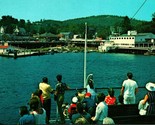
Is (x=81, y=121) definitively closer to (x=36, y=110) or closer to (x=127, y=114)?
(x=36, y=110)

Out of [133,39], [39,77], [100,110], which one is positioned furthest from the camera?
[133,39]

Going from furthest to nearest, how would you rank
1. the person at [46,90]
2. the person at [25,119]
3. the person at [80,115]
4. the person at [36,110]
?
1. the person at [46,90]
2. the person at [80,115]
3. the person at [36,110]
4. the person at [25,119]

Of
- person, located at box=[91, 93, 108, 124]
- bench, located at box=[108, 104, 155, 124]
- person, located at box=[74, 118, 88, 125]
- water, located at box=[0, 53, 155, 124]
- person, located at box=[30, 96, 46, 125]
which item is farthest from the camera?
water, located at box=[0, 53, 155, 124]

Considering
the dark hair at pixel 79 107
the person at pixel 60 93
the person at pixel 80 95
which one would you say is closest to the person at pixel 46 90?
the person at pixel 60 93

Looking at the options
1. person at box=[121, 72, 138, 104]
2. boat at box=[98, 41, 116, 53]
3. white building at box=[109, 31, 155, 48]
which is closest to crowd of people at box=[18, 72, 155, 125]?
person at box=[121, 72, 138, 104]

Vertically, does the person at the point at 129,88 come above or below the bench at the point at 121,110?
above

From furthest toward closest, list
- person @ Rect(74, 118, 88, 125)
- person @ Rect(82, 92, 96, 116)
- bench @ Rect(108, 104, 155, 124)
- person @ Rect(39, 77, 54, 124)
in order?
person @ Rect(39, 77, 54, 124) < person @ Rect(82, 92, 96, 116) < bench @ Rect(108, 104, 155, 124) < person @ Rect(74, 118, 88, 125)

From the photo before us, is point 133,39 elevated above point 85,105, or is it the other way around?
point 133,39

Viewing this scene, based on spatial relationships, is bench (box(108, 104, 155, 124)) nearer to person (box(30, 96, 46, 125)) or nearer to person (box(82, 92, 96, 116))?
person (box(82, 92, 96, 116))

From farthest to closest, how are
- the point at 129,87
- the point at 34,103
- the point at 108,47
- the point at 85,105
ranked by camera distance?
the point at 108,47
the point at 129,87
the point at 85,105
the point at 34,103

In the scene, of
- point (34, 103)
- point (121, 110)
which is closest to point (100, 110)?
point (121, 110)

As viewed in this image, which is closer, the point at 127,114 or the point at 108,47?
the point at 127,114

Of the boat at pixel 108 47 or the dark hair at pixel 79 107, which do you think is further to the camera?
the boat at pixel 108 47

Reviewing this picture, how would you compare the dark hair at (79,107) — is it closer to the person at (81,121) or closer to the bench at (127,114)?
the person at (81,121)
